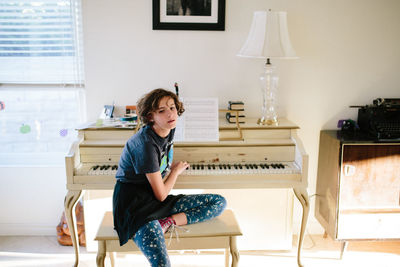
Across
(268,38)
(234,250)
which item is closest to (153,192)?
(234,250)

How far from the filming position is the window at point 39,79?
9.00ft

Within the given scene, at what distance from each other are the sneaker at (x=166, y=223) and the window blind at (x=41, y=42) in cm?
142

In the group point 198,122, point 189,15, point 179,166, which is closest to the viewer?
point 179,166

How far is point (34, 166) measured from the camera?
2.91 metres

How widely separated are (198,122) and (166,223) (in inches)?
26.9

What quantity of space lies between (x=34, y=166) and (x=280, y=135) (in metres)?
1.89

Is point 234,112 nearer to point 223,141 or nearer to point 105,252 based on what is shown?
point 223,141

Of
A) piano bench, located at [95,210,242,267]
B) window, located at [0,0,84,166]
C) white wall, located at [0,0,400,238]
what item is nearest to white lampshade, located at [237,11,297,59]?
white wall, located at [0,0,400,238]

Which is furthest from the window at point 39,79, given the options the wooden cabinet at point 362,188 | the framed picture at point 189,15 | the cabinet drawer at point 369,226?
Answer: the cabinet drawer at point 369,226

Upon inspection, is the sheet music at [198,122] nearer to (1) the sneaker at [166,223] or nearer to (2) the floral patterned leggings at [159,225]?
(2) the floral patterned leggings at [159,225]

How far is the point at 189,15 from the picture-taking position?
2648 millimetres

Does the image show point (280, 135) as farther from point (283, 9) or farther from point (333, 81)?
point (283, 9)

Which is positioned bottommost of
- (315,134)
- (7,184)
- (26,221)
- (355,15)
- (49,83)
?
(26,221)

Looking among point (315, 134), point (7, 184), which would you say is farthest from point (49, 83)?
point (315, 134)
